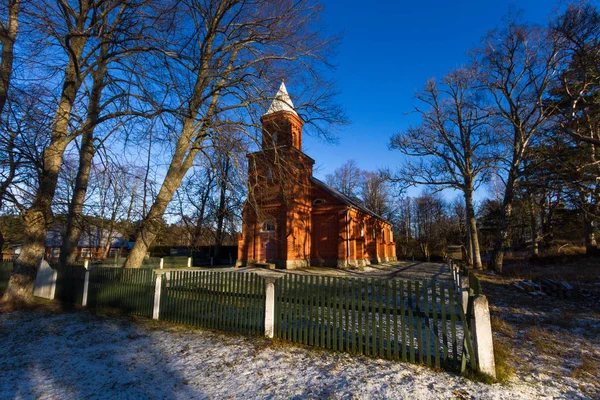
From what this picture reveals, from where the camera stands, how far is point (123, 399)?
3770 millimetres

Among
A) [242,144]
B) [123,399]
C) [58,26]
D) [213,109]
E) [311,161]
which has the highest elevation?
[311,161]

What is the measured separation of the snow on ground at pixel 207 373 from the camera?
390 cm

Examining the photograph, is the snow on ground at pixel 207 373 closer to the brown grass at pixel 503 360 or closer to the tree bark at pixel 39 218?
the brown grass at pixel 503 360

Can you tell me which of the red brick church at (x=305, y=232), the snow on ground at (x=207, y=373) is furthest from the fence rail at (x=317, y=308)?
the red brick church at (x=305, y=232)

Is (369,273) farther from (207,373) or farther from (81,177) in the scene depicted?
(207,373)

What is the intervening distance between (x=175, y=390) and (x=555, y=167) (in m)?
15.5

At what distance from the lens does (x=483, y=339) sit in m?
4.32

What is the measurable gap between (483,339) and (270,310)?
3716 mm

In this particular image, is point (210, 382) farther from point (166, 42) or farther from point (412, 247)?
point (412, 247)

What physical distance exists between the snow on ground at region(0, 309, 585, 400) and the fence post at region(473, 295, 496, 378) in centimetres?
30

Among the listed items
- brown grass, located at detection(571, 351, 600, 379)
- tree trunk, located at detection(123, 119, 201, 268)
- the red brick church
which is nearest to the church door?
the red brick church

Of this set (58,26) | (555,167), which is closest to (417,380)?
(58,26)

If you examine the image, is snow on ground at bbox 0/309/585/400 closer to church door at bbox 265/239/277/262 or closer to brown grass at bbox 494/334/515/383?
brown grass at bbox 494/334/515/383

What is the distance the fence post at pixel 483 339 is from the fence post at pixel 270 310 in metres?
3.55
